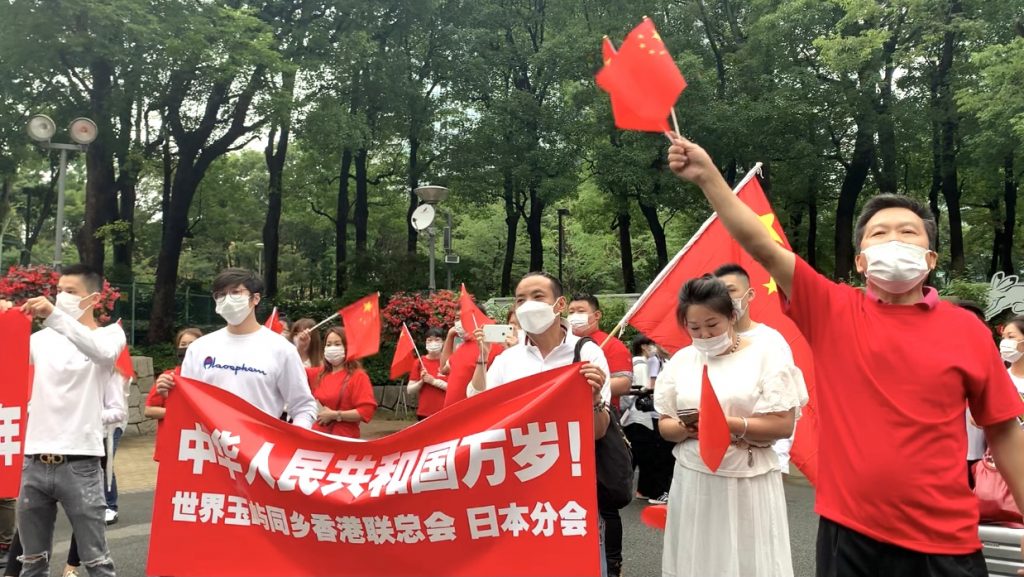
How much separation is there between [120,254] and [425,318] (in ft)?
43.3

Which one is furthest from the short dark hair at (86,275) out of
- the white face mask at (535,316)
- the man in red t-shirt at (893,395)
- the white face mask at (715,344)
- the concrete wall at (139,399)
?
the concrete wall at (139,399)

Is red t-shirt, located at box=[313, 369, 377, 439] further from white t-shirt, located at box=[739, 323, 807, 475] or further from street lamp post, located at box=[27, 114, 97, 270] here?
street lamp post, located at box=[27, 114, 97, 270]

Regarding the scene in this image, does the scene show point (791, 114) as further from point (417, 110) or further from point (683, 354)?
point (683, 354)

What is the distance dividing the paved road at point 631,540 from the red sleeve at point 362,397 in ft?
6.09

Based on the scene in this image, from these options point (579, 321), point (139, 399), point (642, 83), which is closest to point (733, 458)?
point (642, 83)

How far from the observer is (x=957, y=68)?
2384cm

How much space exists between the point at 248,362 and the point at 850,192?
2546 cm

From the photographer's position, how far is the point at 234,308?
4426mm

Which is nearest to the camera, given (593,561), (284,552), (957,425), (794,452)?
(957,425)

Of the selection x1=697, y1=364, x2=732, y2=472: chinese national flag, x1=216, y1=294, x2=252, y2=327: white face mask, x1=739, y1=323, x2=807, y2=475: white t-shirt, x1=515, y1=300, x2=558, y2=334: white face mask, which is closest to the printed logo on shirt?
x1=216, y1=294, x2=252, y2=327: white face mask

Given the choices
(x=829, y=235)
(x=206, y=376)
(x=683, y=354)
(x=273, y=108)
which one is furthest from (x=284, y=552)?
(x=829, y=235)

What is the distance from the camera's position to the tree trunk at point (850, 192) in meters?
24.7

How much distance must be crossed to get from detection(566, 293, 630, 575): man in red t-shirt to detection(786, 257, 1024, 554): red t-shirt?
2080 millimetres

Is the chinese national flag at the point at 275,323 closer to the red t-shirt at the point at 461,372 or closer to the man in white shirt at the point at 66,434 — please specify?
the red t-shirt at the point at 461,372
